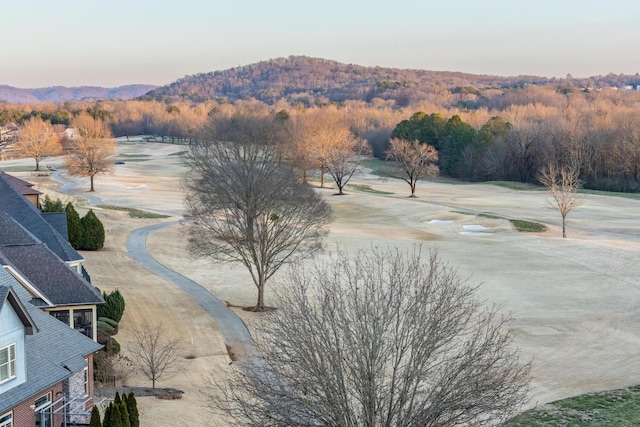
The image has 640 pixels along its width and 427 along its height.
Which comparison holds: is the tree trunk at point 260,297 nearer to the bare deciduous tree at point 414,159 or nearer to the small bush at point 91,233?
the small bush at point 91,233

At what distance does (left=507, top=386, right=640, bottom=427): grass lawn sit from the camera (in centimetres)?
2091

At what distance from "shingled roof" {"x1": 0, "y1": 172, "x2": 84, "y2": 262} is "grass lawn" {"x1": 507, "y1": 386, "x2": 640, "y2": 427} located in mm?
18883

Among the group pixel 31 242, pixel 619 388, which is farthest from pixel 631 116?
pixel 31 242

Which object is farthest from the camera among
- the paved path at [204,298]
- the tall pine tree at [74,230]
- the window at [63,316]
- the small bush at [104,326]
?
the tall pine tree at [74,230]

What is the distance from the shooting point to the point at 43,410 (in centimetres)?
1938

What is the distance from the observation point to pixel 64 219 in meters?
33.8

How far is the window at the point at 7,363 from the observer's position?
17.6 m

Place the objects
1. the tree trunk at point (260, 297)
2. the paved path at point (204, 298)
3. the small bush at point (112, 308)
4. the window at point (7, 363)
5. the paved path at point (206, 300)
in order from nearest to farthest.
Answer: the window at point (7, 363) < the small bush at point (112, 308) < the paved path at point (204, 298) < the paved path at point (206, 300) < the tree trunk at point (260, 297)

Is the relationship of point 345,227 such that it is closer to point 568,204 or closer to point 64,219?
point 568,204

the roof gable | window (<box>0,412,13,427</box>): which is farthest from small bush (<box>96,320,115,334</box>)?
window (<box>0,412,13,427</box>)

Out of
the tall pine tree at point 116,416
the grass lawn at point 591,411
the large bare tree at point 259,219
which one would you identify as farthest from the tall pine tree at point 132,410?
the large bare tree at point 259,219

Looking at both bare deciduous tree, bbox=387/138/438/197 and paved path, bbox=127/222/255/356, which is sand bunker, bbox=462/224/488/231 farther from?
paved path, bbox=127/222/255/356

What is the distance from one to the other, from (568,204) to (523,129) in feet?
169

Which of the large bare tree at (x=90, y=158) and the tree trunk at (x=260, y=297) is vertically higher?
the large bare tree at (x=90, y=158)
